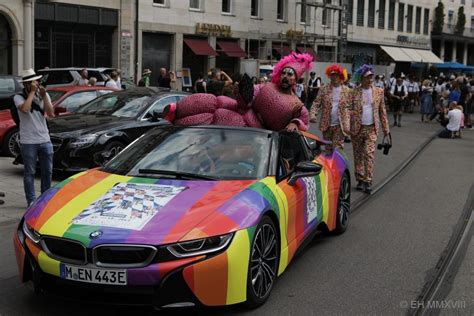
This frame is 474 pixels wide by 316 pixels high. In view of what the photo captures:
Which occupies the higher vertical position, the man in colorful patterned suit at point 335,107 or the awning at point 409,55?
the awning at point 409,55

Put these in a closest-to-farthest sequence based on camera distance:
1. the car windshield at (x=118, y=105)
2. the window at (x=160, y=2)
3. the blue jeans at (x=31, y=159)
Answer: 1. the blue jeans at (x=31, y=159)
2. the car windshield at (x=118, y=105)
3. the window at (x=160, y=2)

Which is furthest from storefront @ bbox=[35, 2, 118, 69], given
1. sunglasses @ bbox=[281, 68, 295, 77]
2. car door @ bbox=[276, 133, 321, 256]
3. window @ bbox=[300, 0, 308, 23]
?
car door @ bbox=[276, 133, 321, 256]

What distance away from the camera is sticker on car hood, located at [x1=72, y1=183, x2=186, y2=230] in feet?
13.7

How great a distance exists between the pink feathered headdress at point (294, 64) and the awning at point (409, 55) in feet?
149

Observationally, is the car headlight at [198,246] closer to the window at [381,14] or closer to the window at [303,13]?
the window at [303,13]

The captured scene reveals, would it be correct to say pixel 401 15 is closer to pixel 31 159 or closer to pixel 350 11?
pixel 350 11

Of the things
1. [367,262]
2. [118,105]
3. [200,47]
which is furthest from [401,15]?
[367,262]

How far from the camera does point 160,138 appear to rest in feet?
18.7

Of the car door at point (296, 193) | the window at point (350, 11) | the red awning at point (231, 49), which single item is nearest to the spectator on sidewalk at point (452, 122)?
the car door at point (296, 193)

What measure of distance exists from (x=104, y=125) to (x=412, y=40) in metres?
52.3

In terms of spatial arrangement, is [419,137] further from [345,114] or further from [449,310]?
[449,310]

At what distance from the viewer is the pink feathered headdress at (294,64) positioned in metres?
7.34

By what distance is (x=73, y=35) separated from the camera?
27.8m

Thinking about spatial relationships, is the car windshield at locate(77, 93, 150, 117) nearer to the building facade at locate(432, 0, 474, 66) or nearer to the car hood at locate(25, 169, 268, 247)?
the car hood at locate(25, 169, 268, 247)
